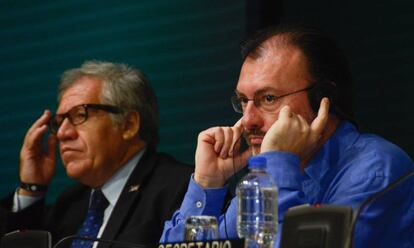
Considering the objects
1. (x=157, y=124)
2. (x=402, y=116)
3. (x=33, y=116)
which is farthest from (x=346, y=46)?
(x=33, y=116)

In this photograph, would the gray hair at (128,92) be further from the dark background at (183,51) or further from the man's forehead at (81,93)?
the dark background at (183,51)

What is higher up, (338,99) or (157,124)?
(338,99)

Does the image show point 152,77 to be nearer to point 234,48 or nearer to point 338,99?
point 234,48

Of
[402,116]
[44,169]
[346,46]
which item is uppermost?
[346,46]

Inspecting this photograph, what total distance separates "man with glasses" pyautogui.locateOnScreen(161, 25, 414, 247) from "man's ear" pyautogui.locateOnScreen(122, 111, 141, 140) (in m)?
1.15

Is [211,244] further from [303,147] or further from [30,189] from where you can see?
[30,189]

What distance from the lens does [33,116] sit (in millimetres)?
4457

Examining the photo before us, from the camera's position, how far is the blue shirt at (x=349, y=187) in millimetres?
2053

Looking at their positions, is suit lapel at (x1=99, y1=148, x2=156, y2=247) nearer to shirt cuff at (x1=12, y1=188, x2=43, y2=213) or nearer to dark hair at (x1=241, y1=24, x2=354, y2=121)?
shirt cuff at (x1=12, y1=188, x2=43, y2=213)

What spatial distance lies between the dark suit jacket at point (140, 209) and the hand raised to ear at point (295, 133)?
103cm

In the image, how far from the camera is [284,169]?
81.3 inches

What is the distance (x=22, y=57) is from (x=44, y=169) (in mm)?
878

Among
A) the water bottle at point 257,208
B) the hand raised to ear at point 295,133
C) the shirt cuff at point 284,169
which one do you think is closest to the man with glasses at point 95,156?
the hand raised to ear at point 295,133

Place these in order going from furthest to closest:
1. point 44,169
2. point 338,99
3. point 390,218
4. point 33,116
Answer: point 33,116 < point 44,169 < point 338,99 < point 390,218
